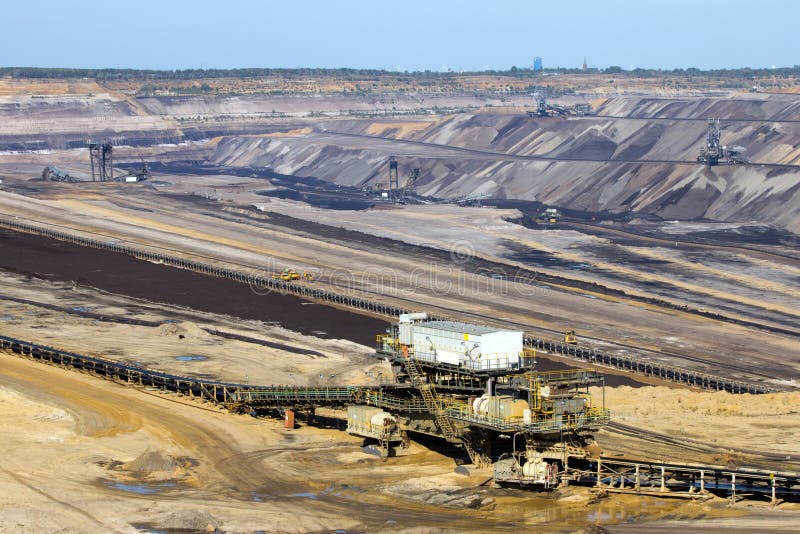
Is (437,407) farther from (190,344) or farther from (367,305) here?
(367,305)

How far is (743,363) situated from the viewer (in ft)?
253

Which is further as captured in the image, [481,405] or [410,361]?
[410,361]

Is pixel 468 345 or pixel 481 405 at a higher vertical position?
pixel 468 345

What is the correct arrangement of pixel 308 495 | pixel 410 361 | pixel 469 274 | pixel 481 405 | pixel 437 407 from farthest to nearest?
pixel 469 274, pixel 410 361, pixel 437 407, pixel 481 405, pixel 308 495

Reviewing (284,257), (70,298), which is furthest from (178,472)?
(284,257)

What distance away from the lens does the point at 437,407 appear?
161 feet

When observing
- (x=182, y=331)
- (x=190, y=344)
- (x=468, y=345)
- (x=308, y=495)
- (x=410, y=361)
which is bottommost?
(x=308, y=495)

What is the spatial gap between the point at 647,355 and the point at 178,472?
37736 millimetres

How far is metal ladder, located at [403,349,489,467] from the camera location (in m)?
48.6

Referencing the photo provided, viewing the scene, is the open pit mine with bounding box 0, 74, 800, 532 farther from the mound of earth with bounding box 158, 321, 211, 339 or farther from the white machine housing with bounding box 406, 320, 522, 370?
the mound of earth with bounding box 158, 321, 211, 339

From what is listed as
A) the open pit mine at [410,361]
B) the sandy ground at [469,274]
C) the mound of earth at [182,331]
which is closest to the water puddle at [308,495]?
the open pit mine at [410,361]

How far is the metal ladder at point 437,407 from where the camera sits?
48594 mm

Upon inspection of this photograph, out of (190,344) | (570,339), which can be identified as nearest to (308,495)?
(190,344)

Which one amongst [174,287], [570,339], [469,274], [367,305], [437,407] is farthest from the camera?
[469,274]
